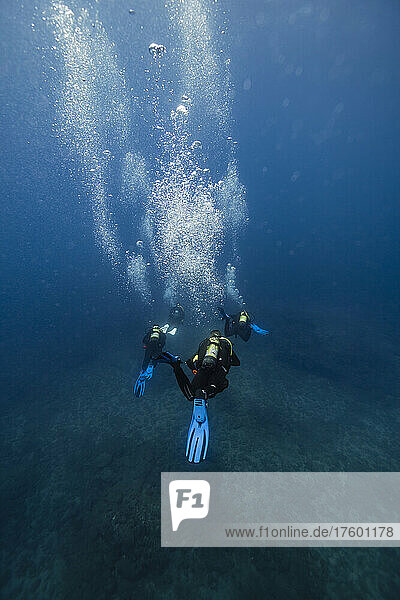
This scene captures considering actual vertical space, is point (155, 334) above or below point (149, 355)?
above

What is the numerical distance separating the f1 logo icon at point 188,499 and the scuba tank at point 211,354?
2657 millimetres

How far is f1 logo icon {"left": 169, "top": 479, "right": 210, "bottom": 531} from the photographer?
4.55 m

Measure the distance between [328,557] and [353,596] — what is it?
0.45 metres

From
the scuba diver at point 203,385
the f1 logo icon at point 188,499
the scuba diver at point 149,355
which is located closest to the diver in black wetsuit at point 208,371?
the scuba diver at point 203,385

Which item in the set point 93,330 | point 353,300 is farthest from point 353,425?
point 353,300

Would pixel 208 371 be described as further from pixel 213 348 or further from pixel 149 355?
pixel 149 355

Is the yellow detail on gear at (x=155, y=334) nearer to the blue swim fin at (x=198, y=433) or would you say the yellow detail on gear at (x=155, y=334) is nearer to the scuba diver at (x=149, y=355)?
the scuba diver at (x=149, y=355)

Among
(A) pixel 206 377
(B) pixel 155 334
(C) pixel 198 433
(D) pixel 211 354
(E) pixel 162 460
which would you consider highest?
(D) pixel 211 354

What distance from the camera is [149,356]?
656 centimetres

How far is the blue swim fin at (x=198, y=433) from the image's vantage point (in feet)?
14.4

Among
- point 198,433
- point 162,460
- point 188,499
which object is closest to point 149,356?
point 162,460

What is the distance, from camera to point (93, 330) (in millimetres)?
15594

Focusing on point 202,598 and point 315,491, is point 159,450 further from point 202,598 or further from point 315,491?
point 315,491

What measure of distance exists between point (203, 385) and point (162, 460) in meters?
2.59
